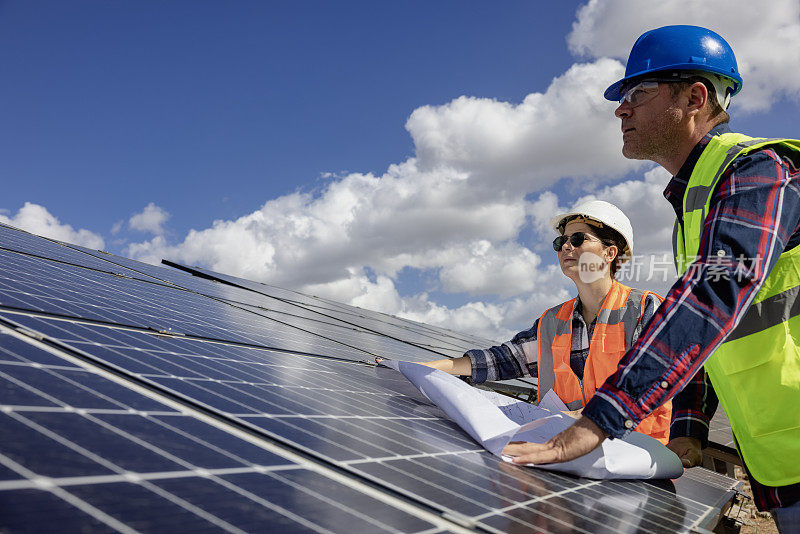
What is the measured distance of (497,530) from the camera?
5.96 ft

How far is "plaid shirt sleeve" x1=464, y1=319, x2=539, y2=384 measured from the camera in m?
5.59

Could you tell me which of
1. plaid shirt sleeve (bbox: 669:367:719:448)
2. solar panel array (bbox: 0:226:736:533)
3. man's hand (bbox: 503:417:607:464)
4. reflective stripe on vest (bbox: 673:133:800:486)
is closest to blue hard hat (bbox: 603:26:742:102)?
reflective stripe on vest (bbox: 673:133:800:486)

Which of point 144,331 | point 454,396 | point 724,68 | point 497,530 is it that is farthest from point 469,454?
point 724,68

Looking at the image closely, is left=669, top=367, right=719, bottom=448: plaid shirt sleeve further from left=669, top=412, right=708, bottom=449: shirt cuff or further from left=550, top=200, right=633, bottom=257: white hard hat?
left=550, top=200, right=633, bottom=257: white hard hat

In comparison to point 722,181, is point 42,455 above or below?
below

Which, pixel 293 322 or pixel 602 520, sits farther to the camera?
pixel 293 322

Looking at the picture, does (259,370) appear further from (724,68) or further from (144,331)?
(724,68)

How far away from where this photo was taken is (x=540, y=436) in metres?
3.17

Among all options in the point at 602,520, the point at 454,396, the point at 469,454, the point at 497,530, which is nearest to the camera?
the point at 497,530

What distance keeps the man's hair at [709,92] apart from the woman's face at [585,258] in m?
2.36

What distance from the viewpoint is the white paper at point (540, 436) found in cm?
291

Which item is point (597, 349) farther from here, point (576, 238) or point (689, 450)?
point (689, 450)

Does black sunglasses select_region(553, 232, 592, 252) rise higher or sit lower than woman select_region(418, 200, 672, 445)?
higher

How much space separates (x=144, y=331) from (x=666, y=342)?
3.24 m
